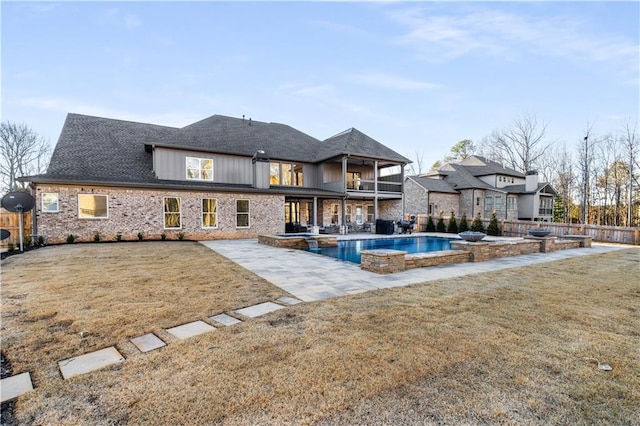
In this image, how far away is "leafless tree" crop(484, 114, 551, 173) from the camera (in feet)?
112

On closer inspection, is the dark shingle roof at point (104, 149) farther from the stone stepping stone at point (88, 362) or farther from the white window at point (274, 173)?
the stone stepping stone at point (88, 362)

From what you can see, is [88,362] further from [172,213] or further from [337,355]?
[172,213]

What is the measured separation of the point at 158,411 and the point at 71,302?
11.5ft

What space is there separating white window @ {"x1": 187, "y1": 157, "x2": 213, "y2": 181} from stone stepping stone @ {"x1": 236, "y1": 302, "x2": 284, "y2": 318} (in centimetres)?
1314

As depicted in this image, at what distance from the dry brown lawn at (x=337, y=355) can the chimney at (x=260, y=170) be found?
11.6 m

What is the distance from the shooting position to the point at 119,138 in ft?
53.6

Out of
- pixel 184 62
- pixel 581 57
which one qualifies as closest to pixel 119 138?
pixel 184 62

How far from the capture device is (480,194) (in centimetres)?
2856

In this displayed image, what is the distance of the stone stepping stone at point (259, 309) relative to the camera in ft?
13.3

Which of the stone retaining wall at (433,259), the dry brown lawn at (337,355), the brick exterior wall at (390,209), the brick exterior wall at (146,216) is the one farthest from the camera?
the brick exterior wall at (390,209)

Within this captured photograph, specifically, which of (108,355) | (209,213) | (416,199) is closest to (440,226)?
(416,199)

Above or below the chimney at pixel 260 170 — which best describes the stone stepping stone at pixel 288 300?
below

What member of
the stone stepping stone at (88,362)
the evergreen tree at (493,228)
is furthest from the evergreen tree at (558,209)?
the stone stepping stone at (88,362)

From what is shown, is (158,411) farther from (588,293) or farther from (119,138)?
(119,138)
